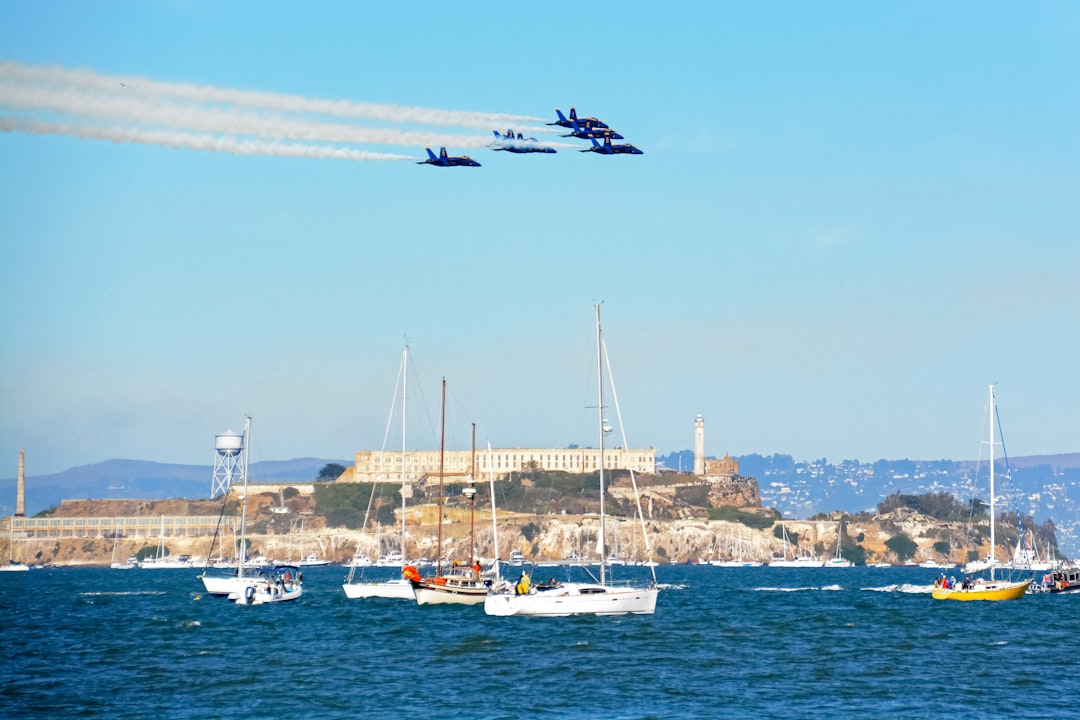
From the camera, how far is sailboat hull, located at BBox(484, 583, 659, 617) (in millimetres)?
69500

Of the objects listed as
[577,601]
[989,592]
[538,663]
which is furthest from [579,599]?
[989,592]

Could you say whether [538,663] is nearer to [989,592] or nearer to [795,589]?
[989,592]

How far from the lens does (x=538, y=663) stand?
182 feet

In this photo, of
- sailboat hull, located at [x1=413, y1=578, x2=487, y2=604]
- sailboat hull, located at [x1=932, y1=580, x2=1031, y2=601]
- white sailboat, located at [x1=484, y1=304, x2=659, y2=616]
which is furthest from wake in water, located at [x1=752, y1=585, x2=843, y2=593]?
white sailboat, located at [x1=484, y1=304, x2=659, y2=616]

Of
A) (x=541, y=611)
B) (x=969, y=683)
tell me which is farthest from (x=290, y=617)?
(x=969, y=683)

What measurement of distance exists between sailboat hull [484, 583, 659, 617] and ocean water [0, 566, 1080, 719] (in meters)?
A: 1.03

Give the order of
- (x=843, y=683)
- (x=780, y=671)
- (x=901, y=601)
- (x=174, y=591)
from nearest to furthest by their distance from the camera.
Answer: (x=843, y=683), (x=780, y=671), (x=901, y=601), (x=174, y=591)

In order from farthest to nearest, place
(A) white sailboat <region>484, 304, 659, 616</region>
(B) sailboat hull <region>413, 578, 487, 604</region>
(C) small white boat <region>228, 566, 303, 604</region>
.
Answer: (C) small white boat <region>228, 566, 303, 604</region> → (B) sailboat hull <region>413, 578, 487, 604</region> → (A) white sailboat <region>484, 304, 659, 616</region>

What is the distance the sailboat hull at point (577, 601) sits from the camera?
6950cm

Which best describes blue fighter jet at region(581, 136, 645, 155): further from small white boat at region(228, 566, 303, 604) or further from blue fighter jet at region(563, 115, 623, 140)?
small white boat at region(228, 566, 303, 604)

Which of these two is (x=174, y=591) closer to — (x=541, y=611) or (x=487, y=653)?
(x=541, y=611)

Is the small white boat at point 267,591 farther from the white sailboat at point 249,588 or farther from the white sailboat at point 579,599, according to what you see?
the white sailboat at point 579,599

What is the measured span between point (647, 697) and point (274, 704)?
11.6m

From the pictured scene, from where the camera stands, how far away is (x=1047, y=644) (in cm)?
6475
